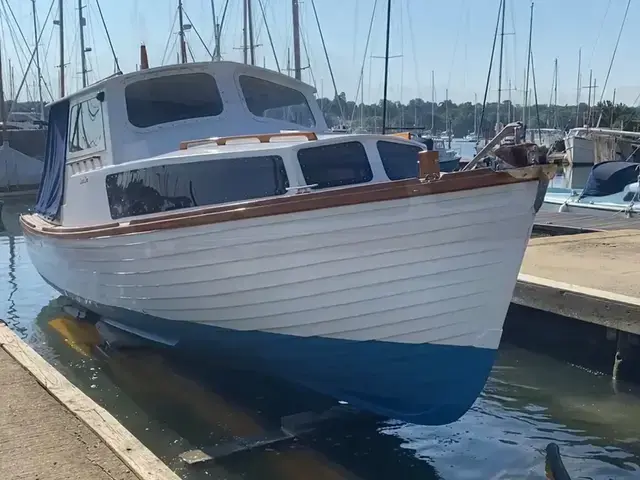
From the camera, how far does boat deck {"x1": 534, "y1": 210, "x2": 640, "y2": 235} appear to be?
1553 cm

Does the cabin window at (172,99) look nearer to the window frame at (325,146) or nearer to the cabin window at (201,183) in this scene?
the cabin window at (201,183)

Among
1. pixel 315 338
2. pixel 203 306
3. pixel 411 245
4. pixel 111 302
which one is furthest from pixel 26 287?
pixel 411 245

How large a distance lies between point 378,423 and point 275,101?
14.1ft

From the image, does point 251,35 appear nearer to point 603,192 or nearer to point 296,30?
point 296,30

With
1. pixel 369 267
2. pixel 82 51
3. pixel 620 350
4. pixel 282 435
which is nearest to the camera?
pixel 369 267

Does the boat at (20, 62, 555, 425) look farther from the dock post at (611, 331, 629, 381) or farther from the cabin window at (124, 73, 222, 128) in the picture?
the dock post at (611, 331, 629, 381)

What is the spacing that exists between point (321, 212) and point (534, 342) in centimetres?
504

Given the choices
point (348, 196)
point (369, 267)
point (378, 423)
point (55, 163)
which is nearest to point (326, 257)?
point (369, 267)

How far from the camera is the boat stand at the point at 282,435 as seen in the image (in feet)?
21.1

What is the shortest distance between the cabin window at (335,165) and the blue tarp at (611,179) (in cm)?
1468

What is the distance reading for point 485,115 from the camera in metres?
45.7

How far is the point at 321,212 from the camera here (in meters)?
5.86

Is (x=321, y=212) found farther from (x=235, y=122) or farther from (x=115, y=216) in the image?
(x=235, y=122)

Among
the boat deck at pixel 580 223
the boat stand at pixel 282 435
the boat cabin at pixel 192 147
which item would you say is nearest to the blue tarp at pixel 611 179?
the boat deck at pixel 580 223
